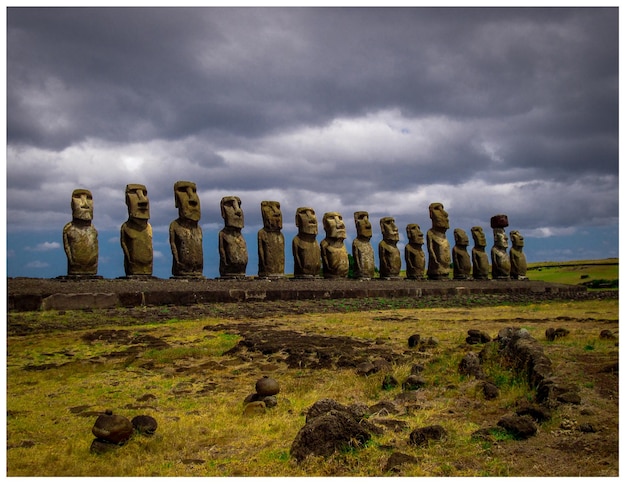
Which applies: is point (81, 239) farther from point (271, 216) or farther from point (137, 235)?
point (271, 216)

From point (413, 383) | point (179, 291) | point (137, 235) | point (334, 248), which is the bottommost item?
point (413, 383)

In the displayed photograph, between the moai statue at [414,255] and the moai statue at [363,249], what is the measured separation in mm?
3052

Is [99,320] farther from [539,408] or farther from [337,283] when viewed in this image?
[337,283]

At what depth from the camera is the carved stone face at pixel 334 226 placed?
25.8m

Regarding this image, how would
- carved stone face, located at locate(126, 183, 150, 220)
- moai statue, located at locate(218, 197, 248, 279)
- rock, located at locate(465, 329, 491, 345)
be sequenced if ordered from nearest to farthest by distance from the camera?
1. rock, located at locate(465, 329, 491, 345)
2. carved stone face, located at locate(126, 183, 150, 220)
3. moai statue, located at locate(218, 197, 248, 279)

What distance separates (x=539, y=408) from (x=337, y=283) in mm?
17142

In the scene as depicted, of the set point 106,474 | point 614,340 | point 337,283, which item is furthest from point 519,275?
point 106,474

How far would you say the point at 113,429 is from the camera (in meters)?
4.88

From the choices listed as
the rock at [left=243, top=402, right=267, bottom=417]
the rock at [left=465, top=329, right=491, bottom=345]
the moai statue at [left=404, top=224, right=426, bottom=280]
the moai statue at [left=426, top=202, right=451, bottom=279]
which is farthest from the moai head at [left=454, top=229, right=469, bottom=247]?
the rock at [left=243, top=402, right=267, bottom=417]

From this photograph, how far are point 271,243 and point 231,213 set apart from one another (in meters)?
2.15

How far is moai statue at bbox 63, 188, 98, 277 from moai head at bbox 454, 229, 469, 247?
20654 millimetres

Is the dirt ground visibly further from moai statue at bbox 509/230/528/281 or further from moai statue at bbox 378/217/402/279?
moai statue at bbox 509/230/528/281

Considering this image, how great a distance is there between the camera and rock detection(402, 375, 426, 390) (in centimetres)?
659

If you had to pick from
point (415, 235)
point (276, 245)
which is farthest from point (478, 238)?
point (276, 245)
